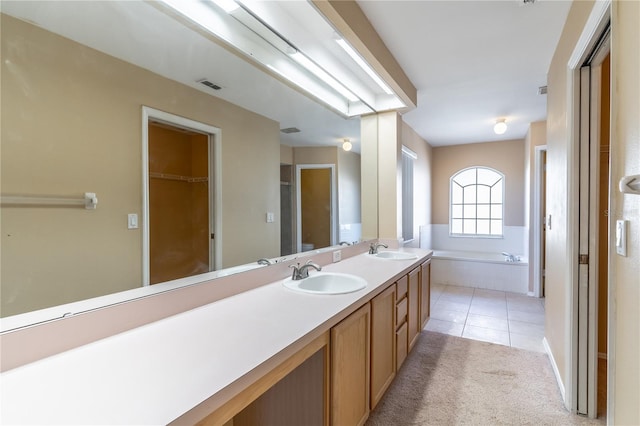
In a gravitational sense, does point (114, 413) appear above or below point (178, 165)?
below

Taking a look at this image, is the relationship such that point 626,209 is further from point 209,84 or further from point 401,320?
point 209,84

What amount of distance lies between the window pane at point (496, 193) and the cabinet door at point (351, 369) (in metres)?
4.87

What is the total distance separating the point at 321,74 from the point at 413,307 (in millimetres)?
1978

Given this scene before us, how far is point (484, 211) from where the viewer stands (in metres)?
5.55

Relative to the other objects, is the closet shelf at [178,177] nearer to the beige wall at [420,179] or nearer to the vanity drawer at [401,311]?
the vanity drawer at [401,311]

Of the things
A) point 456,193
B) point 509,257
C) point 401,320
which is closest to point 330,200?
point 401,320

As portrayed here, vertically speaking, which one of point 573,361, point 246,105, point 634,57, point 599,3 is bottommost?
point 573,361

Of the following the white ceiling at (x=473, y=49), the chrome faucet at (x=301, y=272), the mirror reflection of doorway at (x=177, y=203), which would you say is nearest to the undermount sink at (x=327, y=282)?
the chrome faucet at (x=301, y=272)

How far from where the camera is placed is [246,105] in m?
1.78

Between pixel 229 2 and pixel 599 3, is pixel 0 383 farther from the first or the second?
pixel 599 3

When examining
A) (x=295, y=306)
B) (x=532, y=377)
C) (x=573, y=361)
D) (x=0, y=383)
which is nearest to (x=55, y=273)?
(x=0, y=383)

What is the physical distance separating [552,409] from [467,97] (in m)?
2.88

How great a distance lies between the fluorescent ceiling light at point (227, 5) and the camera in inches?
59.4

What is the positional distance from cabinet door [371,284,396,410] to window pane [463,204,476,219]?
436 cm
